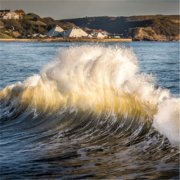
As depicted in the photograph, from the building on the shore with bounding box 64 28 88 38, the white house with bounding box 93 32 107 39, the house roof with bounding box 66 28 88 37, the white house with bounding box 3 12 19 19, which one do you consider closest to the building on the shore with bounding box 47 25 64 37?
the building on the shore with bounding box 64 28 88 38

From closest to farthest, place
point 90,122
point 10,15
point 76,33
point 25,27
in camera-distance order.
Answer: point 90,122, point 76,33, point 10,15, point 25,27

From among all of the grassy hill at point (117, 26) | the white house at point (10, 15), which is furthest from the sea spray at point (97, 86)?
the white house at point (10, 15)

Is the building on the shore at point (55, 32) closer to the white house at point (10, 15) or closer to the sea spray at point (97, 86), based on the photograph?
the white house at point (10, 15)

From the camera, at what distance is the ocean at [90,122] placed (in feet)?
26.2

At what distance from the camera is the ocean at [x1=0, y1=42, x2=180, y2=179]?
26.2ft

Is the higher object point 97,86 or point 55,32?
point 55,32

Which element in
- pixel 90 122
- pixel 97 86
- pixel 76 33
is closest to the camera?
pixel 90 122

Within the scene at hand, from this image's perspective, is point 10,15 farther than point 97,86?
Yes

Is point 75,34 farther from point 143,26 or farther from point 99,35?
point 143,26

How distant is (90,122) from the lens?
39.1 ft

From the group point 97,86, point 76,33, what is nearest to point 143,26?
point 76,33

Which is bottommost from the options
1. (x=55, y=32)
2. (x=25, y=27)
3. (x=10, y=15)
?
(x=55, y=32)

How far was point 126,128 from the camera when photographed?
10664 millimetres

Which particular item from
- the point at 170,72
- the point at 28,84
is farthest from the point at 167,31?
the point at 28,84
